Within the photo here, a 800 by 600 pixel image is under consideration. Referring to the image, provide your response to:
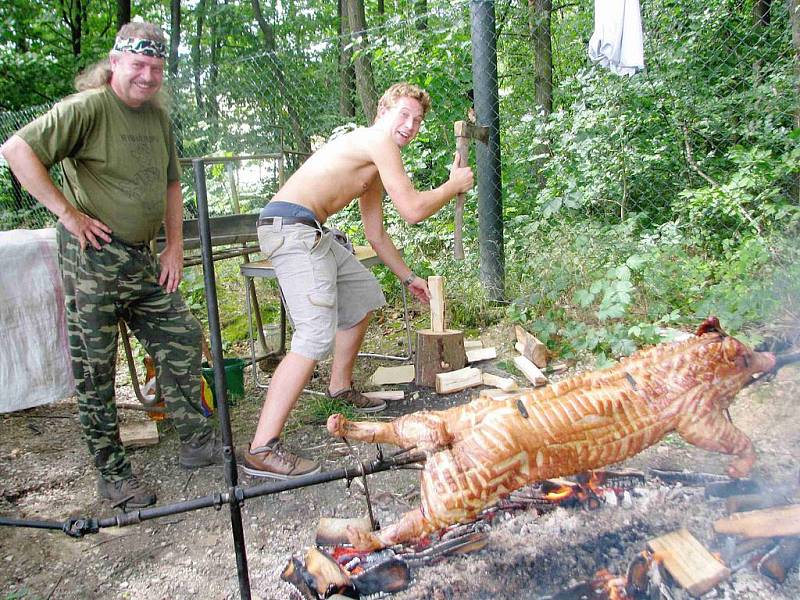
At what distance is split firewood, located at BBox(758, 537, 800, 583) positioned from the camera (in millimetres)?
2016

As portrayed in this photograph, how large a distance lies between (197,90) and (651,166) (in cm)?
612

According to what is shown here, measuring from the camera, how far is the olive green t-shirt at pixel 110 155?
8.43 ft

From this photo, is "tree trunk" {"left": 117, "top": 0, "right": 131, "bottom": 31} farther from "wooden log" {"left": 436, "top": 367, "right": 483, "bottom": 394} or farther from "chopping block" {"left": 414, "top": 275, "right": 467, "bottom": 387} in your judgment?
"wooden log" {"left": 436, "top": 367, "right": 483, "bottom": 394}

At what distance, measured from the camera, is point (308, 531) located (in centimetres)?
268

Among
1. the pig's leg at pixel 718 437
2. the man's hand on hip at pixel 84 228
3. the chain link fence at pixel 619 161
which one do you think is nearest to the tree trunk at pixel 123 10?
the chain link fence at pixel 619 161

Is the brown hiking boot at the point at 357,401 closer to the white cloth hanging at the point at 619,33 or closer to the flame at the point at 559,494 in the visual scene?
the flame at the point at 559,494

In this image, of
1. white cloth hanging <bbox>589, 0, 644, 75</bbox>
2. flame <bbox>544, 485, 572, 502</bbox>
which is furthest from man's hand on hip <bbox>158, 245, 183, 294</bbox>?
white cloth hanging <bbox>589, 0, 644, 75</bbox>

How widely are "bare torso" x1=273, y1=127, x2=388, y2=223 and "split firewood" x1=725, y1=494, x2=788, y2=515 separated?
2341mm

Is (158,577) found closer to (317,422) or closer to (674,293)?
(317,422)

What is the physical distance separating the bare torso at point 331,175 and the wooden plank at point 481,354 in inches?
77.7

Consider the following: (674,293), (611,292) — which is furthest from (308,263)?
(674,293)

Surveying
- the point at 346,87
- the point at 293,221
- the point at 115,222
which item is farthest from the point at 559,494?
the point at 346,87

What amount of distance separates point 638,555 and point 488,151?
13.2 feet

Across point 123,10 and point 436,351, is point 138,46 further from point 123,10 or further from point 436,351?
point 123,10
